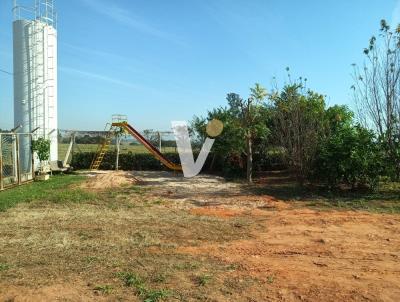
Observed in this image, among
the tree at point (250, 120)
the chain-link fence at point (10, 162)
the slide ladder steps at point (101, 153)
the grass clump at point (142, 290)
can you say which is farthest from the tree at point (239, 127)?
the grass clump at point (142, 290)

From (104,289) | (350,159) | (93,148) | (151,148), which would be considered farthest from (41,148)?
(104,289)

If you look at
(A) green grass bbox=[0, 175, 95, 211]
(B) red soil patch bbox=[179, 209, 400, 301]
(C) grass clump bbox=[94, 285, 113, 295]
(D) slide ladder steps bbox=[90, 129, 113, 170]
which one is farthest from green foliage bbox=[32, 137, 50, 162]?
(C) grass clump bbox=[94, 285, 113, 295]

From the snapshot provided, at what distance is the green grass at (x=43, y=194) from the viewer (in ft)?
35.4

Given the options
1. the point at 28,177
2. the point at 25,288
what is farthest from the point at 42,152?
the point at 25,288

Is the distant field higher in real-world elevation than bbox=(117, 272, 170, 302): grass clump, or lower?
higher

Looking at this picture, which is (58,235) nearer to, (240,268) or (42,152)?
(240,268)

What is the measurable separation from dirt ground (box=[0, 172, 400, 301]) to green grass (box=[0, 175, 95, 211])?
611mm

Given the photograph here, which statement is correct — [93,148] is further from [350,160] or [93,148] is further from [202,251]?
[202,251]

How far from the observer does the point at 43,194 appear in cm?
1191

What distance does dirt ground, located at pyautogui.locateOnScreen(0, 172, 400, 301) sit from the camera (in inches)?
183

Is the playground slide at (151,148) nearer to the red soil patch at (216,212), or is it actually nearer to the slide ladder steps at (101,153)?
the slide ladder steps at (101,153)

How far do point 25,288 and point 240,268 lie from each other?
8.92 feet

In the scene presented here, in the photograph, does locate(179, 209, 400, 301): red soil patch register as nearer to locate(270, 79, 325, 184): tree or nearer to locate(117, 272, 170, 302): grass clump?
locate(117, 272, 170, 302): grass clump

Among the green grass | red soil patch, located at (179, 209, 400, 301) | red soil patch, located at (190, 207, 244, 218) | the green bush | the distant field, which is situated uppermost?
the distant field
